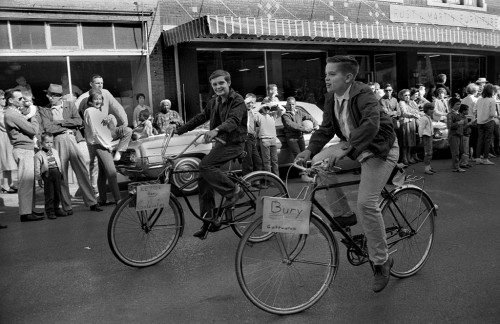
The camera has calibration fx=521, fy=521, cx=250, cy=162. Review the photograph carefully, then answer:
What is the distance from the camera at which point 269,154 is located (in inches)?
391

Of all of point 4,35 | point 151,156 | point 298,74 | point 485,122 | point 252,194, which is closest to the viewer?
point 252,194

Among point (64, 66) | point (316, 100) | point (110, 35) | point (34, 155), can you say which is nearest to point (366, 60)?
point (316, 100)

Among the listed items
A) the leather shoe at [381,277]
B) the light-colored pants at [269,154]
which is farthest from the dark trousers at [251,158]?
the leather shoe at [381,277]

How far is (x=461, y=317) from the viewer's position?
3.77m

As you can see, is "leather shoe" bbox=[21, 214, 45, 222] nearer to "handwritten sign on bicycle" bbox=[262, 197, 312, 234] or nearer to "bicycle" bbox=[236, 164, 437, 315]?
"bicycle" bbox=[236, 164, 437, 315]

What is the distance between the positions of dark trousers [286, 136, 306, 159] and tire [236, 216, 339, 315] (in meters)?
6.40

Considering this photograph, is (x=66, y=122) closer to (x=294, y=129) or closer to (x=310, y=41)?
(x=294, y=129)

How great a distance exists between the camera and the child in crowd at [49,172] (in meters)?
7.90

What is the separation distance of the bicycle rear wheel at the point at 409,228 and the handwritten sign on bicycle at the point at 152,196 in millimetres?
2055

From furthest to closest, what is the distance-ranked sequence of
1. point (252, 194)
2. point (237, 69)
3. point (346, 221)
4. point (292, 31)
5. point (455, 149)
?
point (237, 69)
point (292, 31)
point (455, 149)
point (252, 194)
point (346, 221)

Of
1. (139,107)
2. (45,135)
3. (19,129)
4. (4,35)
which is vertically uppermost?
(4,35)

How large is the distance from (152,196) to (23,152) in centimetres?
384

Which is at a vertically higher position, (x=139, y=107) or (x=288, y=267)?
(x=139, y=107)

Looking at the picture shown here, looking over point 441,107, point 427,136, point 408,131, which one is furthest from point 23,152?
point 441,107
